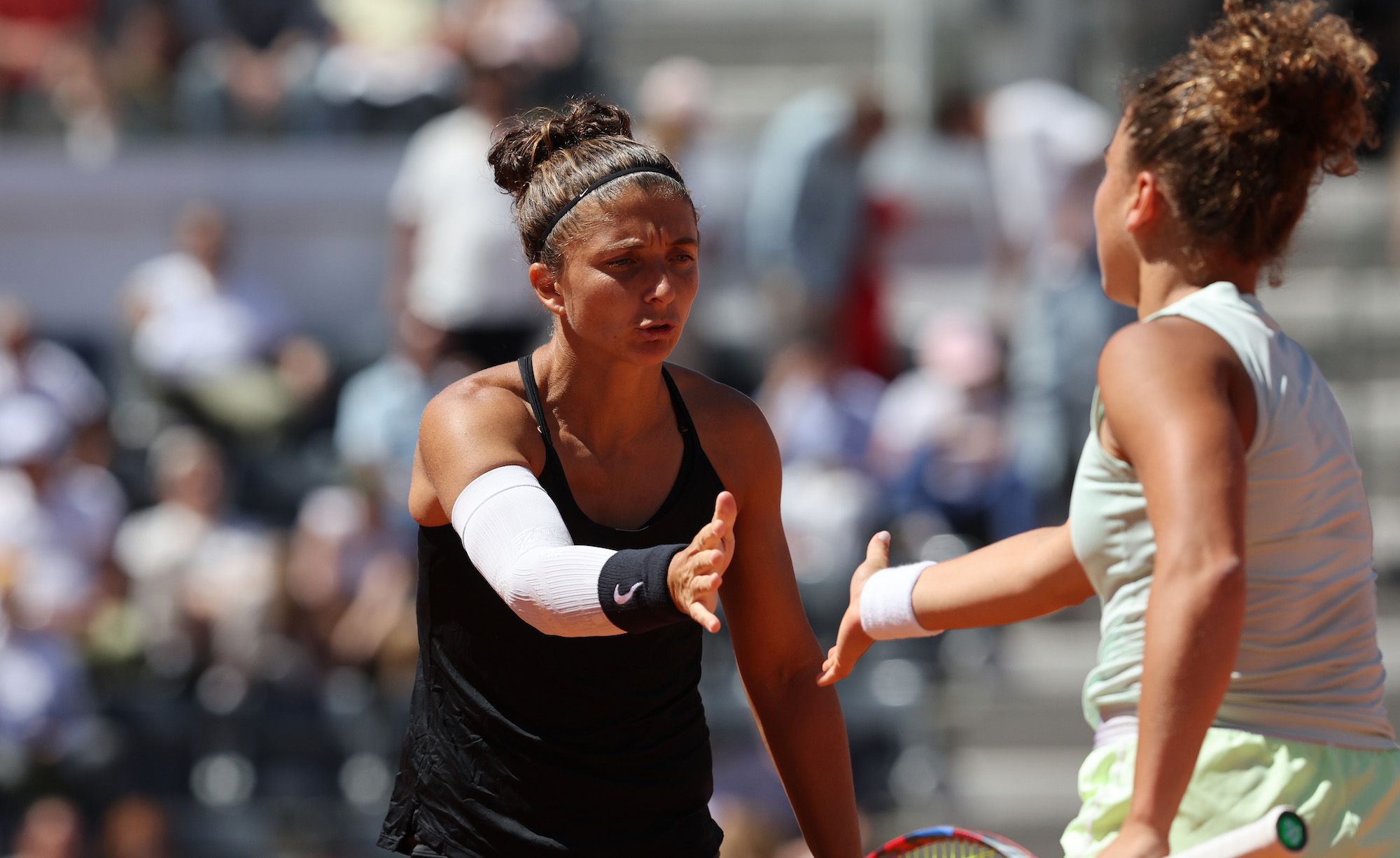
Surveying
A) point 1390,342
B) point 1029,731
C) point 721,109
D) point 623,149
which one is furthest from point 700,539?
point 721,109

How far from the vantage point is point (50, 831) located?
245 inches

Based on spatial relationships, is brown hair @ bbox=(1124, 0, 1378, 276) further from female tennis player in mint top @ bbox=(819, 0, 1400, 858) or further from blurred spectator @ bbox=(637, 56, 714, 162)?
blurred spectator @ bbox=(637, 56, 714, 162)

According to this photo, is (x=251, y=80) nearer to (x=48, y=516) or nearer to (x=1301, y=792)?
(x=48, y=516)

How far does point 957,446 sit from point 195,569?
3.31 m

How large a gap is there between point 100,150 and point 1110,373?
8.75 meters

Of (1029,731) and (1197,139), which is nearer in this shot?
(1197,139)

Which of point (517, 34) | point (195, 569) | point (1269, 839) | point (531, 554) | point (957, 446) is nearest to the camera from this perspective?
point (1269, 839)

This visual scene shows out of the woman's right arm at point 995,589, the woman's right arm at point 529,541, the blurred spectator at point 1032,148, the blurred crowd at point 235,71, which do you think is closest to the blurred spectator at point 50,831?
the blurred crowd at point 235,71

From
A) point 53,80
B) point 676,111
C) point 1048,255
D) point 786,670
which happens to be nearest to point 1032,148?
point 1048,255

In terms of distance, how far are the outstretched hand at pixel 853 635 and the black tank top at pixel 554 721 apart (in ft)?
0.63

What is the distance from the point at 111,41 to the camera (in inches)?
389

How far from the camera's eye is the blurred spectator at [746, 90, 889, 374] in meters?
7.61

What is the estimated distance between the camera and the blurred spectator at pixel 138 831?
618 centimetres

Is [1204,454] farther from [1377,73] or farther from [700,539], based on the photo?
[1377,73]
